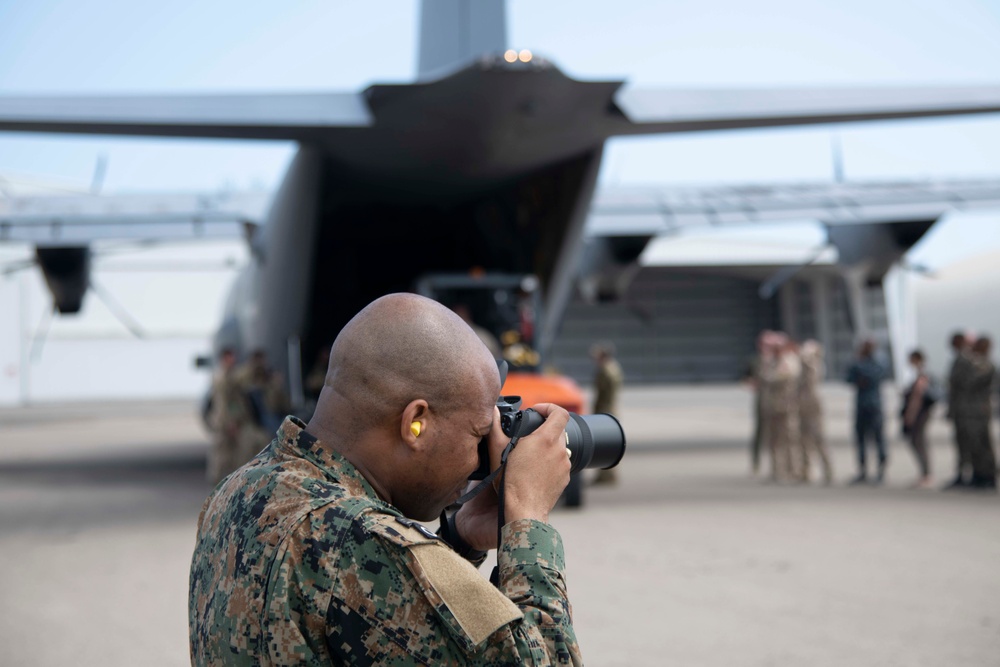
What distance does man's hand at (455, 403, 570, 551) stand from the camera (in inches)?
50.2

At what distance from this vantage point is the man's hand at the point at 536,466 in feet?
4.18

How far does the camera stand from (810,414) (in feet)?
28.5

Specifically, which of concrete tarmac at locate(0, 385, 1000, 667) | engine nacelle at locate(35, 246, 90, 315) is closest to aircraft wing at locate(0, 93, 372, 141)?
concrete tarmac at locate(0, 385, 1000, 667)

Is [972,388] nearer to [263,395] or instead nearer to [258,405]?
[258,405]

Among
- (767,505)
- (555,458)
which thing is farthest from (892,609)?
(555,458)

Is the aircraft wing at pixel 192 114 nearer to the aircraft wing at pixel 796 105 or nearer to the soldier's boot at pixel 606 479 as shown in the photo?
the aircraft wing at pixel 796 105

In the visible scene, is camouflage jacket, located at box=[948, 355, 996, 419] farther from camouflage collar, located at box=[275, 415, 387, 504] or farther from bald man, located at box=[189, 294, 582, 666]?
camouflage collar, located at box=[275, 415, 387, 504]

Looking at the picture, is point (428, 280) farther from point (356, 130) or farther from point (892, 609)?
point (892, 609)

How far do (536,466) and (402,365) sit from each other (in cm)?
25

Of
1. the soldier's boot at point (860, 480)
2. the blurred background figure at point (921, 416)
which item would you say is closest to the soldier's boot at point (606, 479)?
the soldier's boot at point (860, 480)

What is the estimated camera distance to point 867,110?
7.14 metres

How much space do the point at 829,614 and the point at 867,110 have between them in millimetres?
4400

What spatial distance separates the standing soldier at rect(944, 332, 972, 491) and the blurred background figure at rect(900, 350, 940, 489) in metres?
0.20

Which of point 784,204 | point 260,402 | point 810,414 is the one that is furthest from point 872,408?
point 260,402
